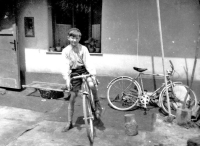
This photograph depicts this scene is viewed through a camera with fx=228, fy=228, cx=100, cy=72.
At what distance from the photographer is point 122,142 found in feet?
13.9

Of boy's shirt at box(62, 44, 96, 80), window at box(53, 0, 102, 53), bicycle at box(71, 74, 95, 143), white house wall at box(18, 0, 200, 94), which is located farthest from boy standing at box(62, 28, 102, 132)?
window at box(53, 0, 102, 53)

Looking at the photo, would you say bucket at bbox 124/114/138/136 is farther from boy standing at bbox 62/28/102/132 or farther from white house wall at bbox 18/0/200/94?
white house wall at bbox 18/0/200/94

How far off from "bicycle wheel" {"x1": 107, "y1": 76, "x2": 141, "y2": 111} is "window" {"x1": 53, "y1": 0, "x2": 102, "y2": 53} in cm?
131

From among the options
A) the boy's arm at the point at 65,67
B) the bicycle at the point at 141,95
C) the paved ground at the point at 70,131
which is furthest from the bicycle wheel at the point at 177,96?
the boy's arm at the point at 65,67

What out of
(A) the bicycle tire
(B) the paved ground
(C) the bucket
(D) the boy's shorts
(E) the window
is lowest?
(B) the paved ground

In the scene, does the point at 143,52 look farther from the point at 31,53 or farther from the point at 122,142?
the point at 31,53

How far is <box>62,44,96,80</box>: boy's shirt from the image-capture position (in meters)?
4.43

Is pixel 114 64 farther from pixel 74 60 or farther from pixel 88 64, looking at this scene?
pixel 74 60

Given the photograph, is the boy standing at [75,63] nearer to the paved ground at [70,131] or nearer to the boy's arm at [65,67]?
the boy's arm at [65,67]

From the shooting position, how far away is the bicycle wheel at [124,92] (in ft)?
19.2

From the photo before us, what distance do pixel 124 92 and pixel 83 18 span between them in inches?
104

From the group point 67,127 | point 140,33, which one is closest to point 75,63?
point 67,127

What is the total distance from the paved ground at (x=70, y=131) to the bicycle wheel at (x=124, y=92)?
0.23 meters

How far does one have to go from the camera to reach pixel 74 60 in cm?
453
